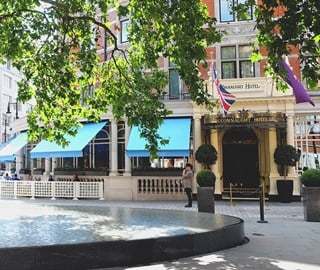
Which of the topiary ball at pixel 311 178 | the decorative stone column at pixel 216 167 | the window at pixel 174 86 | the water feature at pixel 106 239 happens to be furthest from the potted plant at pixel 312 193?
the window at pixel 174 86

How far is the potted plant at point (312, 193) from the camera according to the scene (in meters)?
13.5

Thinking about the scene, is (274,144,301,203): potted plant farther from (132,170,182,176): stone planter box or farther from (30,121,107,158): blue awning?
(30,121,107,158): blue awning

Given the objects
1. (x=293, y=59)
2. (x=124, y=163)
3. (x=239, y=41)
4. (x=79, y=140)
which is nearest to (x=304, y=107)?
(x=293, y=59)

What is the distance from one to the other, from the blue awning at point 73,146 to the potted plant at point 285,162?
953 cm

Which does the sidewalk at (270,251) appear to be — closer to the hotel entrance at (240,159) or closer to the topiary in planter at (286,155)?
the topiary in planter at (286,155)

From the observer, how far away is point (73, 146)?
2177 cm

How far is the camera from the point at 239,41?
22.9 meters

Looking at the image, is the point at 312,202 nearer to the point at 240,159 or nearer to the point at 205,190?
the point at 205,190

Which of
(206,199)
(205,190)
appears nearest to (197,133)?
(205,190)

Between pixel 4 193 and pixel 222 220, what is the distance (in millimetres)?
17859

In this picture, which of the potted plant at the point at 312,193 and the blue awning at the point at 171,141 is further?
the blue awning at the point at 171,141

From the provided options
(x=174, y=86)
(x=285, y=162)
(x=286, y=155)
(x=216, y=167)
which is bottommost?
(x=216, y=167)

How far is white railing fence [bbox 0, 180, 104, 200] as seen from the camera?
2234 cm

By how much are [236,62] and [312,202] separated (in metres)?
11.3
